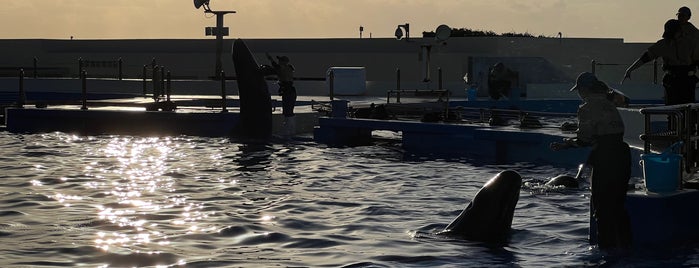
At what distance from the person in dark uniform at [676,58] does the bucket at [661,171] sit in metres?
4.40

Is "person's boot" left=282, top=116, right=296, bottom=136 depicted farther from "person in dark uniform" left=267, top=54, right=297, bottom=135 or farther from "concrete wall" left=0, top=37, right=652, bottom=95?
"concrete wall" left=0, top=37, right=652, bottom=95

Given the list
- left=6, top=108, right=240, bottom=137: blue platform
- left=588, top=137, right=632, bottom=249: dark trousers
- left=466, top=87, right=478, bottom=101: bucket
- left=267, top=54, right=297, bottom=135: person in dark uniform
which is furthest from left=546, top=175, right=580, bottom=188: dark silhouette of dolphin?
left=466, top=87, right=478, bottom=101: bucket

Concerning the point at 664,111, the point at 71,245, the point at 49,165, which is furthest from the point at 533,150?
the point at 71,245

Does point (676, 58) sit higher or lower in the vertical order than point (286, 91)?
higher

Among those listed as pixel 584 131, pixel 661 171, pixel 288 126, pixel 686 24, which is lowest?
pixel 288 126

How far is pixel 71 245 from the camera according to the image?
11750mm

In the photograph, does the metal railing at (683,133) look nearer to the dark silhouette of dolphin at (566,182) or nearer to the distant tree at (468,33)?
the dark silhouette of dolphin at (566,182)

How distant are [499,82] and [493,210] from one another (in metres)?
24.9

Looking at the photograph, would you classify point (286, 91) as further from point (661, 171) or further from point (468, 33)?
point (468, 33)

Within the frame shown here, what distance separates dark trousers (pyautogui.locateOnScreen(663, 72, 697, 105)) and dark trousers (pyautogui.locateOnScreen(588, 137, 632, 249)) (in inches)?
204

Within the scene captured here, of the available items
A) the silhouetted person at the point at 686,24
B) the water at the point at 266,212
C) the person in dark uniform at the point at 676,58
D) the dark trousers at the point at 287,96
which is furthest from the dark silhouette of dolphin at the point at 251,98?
the silhouetted person at the point at 686,24

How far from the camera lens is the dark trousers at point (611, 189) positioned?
10.5 m

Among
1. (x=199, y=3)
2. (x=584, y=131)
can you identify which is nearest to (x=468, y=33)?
(x=199, y=3)

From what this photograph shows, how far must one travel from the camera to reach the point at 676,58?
15.4 metres
